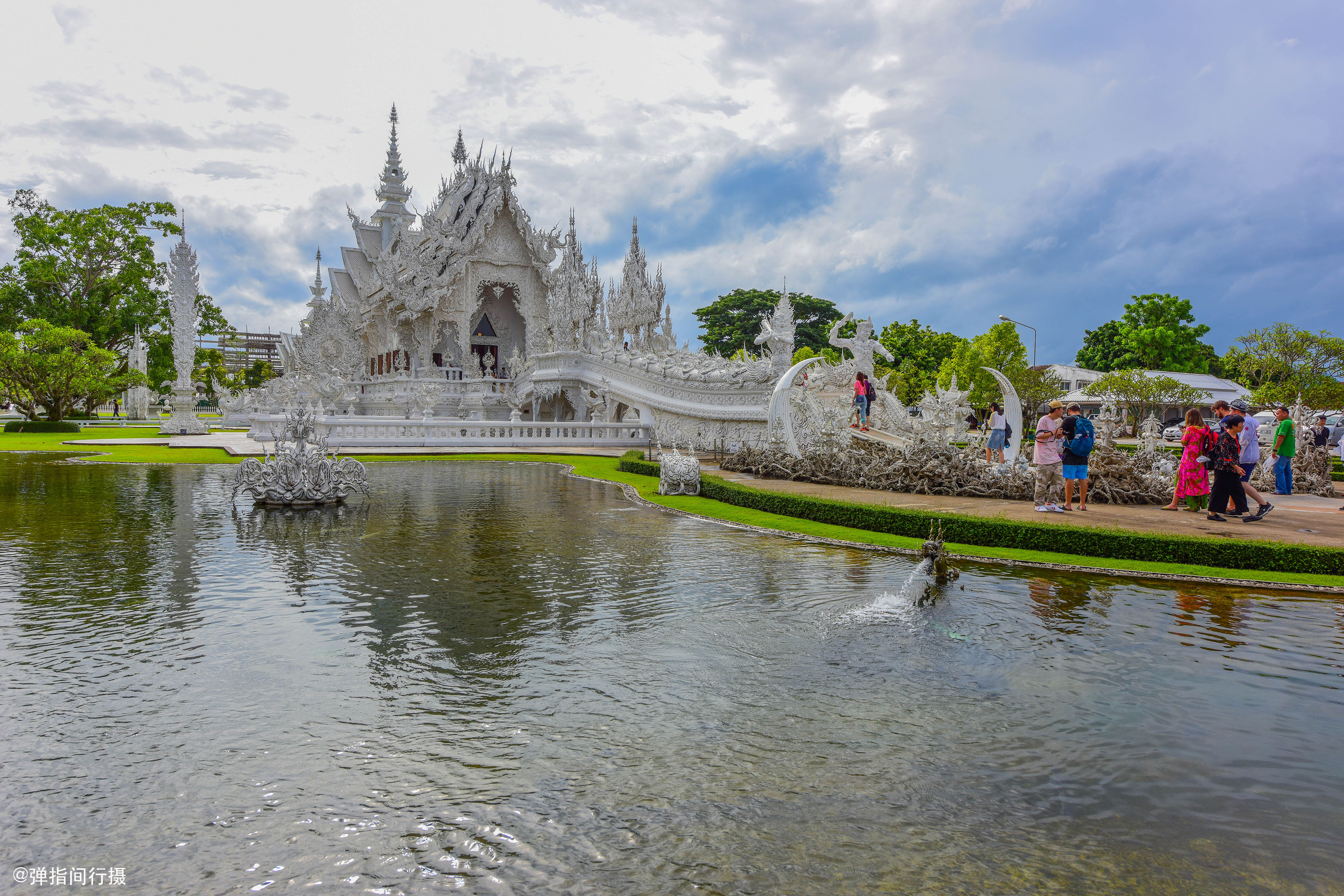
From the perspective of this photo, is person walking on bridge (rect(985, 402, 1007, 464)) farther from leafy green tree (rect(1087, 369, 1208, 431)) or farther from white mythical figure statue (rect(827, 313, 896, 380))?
leafy green tree (rect(1087, 369, 1208, 431))

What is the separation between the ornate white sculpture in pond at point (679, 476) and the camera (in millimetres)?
15195

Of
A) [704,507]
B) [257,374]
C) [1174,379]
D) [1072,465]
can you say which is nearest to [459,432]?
[704,507]

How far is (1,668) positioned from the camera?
5.34 meters

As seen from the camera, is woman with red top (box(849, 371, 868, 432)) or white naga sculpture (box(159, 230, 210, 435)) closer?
woman with red top (box(849, 371, 868, 432))

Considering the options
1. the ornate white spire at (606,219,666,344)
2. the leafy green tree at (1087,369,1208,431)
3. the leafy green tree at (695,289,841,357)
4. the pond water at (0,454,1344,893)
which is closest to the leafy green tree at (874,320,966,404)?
the leafy green tree at (695,289,841,357)

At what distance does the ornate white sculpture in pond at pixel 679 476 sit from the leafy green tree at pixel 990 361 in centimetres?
3772

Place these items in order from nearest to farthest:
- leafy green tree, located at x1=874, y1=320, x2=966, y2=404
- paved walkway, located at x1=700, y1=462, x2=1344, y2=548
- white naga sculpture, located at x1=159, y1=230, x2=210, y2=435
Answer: paved walkway, located at x1=700, y1=462, x2=1344, y2=548 → white naga sculpture, located at x1=159, y1=230, x2=210, y2=435 → leafy green tree, located at x1=874, y1=320, x2=966, y2=404

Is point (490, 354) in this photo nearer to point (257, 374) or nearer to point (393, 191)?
point (393, 191)

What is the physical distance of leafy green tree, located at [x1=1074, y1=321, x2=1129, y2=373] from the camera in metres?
61.2

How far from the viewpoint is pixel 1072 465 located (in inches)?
475

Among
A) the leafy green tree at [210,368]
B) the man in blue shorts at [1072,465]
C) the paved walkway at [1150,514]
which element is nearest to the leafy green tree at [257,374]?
the leafy green tree at [210,368]

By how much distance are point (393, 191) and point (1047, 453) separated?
44.7 m

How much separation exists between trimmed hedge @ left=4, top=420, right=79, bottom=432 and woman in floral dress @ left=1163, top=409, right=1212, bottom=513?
42.0 meters

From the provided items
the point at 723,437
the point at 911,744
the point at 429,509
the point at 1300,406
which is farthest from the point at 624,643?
the point at 1300,406
